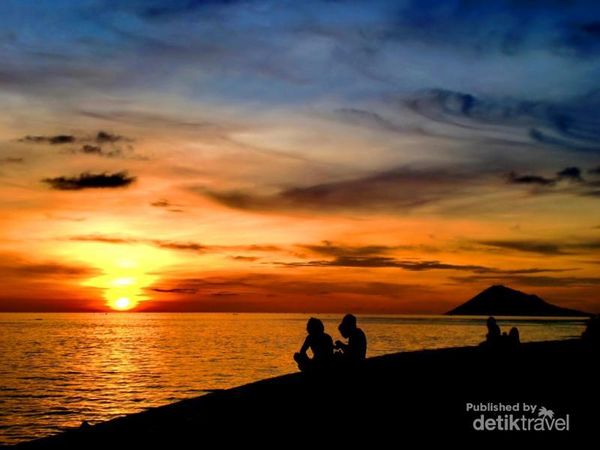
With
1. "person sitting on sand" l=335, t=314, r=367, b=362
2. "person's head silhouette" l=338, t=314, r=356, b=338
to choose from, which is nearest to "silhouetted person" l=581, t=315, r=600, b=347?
"person sitting on sand" l=335, t=314, r=367, b=362

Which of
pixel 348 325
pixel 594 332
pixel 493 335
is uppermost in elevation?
pixel 348 325

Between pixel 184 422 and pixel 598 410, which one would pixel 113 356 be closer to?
pixel 184 422

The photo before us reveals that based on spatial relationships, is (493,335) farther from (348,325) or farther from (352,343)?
(348,325)

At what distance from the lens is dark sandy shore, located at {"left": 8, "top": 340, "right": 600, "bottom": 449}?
37.4 ft

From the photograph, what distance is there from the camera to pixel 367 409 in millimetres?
13117

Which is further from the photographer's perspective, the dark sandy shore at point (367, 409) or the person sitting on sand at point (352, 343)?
the person sitting on sand at point (352, 343)

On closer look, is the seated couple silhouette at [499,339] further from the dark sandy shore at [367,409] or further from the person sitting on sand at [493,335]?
the dark sandy shore at [367,409]

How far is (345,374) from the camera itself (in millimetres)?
16578

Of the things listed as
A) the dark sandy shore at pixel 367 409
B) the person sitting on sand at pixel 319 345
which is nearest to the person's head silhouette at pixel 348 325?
the person sitting on sand at pixel 319 345

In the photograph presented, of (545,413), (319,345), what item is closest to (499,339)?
(319,345)

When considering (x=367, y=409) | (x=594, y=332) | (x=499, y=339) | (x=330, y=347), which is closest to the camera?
(x=367, y=409)

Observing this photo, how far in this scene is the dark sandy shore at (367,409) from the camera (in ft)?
37.4

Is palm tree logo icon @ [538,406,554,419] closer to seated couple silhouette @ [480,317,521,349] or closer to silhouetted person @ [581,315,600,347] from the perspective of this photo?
silhouetted person @ [581,315,600,347]

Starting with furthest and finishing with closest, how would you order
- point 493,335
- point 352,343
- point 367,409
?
point 493,335 → point 352,343 → point 367,409
